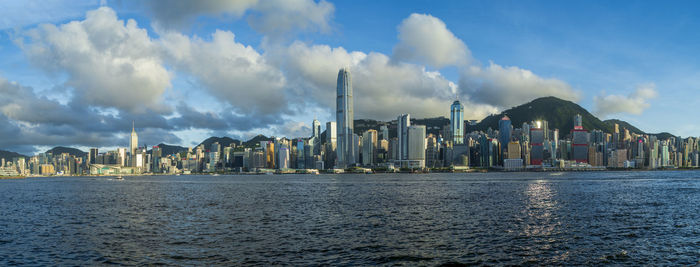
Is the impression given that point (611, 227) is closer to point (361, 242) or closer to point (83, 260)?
point (361, 242)

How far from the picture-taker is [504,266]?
131 feet

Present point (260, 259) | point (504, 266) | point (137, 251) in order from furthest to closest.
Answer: point (137, 251)
point (260, 259)
point (504, 266)

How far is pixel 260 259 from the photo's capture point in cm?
4294

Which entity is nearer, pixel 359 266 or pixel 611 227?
pixel 359 266

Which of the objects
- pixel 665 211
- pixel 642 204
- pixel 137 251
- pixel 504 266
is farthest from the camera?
pixel 642 204

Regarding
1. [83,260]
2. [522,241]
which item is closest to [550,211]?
[522,241]

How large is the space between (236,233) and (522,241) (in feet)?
115

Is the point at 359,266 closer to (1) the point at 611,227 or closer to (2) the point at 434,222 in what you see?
(2) the point at 434,222

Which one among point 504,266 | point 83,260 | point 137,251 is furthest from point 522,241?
point 83,260

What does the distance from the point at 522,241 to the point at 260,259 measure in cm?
2967

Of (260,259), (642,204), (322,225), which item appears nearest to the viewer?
(260,259)

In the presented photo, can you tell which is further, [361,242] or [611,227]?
[611,227]

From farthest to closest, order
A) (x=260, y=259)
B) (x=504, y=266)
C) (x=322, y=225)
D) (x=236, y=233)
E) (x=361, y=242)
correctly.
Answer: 1. (x=322, y=225)
2. (x=236, y=233)
3. (x=361, y=242)
4. (x=260, y=259)
5. (x=504, y=266)

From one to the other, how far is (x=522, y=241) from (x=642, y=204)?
59301mm
